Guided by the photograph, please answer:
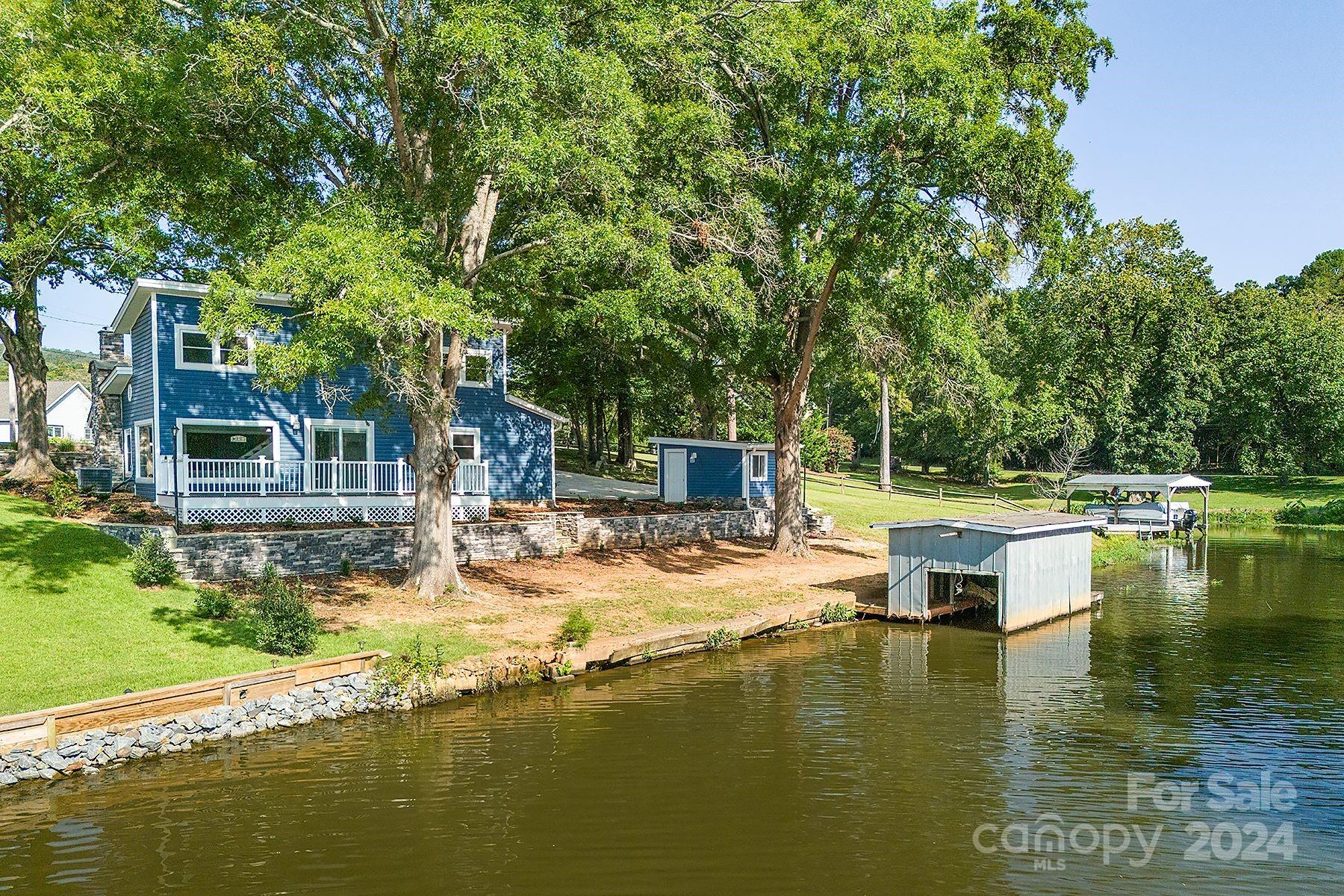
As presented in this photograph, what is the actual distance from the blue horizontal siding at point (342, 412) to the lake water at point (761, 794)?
9024 mm

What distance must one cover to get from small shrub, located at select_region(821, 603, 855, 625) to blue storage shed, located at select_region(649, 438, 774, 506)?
12.6 m

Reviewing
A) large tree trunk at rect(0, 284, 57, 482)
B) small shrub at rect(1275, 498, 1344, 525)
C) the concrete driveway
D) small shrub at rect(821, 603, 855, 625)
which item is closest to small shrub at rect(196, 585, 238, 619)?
small shrub at rect(821, 603, 855, 625)

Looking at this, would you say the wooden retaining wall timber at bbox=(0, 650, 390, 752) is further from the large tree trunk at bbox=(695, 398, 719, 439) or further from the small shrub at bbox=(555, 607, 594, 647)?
the large tree trunk at bbox=(695, 398, 719, 439)

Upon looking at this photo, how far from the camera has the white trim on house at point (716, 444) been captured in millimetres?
34031

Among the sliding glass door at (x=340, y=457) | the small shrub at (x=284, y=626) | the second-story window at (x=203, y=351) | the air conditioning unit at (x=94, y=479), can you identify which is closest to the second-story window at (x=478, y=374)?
the sliding glass door at (x=340, y=457)

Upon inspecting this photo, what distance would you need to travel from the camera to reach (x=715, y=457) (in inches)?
1366

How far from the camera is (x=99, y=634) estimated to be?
15039 millimetres

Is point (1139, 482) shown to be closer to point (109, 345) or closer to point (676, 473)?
point (676, 473)

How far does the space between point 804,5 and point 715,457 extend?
1661 centimetres

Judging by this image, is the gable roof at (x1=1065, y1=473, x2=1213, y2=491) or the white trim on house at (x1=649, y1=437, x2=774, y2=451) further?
the gable roof at (x1=1065, y1=473, x2=1213, y2=491)

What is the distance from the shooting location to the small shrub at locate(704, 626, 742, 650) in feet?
62.1

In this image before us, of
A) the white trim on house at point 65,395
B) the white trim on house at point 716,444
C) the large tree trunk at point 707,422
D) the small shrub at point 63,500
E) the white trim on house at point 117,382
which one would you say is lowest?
the small shrub at point 63,500

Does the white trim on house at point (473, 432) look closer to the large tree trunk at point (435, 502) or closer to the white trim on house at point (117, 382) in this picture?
the large tree trunk at point (435, 502)

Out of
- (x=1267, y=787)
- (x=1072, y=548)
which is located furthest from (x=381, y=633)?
(x=1072, y=548)
